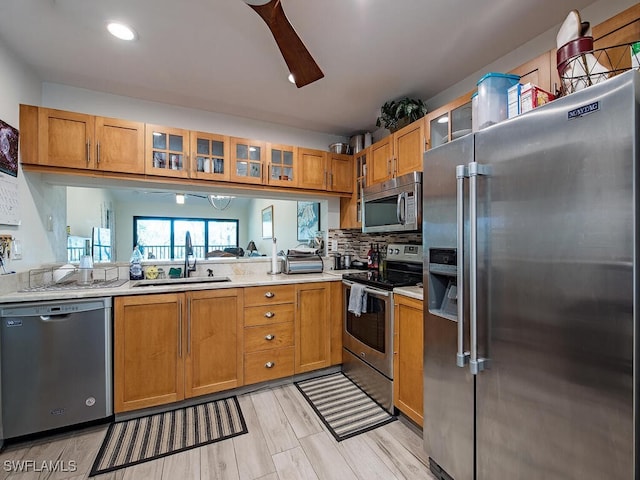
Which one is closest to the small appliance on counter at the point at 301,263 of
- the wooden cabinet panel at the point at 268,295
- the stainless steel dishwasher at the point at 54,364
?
the wooden cabinet panel at the point at 268,295

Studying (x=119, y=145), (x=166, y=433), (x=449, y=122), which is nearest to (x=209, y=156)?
(x=119, y=145)

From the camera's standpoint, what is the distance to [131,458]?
1614 mm

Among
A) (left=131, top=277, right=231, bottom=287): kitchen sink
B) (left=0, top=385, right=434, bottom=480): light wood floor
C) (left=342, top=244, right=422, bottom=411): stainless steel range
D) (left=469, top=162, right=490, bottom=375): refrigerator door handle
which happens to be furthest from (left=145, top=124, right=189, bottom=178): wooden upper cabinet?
(left=469, top=162, right=490, bottom=375): refrigerator door handle

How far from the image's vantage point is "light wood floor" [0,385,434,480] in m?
1.51

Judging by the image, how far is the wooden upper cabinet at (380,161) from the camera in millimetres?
2600

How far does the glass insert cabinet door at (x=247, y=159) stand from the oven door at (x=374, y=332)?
1339mm

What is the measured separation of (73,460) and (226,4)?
265 cm

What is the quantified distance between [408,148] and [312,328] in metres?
1.77

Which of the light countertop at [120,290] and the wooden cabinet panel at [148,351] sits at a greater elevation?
the light countertop at [120,290]

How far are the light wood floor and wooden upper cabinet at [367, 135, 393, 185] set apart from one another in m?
2.00

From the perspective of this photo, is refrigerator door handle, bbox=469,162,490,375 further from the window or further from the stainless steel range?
the window

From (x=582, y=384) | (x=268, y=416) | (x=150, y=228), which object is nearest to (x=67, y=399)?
(x=268, y=416)

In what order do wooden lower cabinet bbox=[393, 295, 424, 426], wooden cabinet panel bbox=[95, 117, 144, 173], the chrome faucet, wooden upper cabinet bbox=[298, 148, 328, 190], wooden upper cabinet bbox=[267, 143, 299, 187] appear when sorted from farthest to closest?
wooden upper cabinet bbox=[298, 148, 328, 190]
wooden upper cabinet bbox=[267, 143, 299, 187]
the chrome faucet
wooden cabinet panel bbox=[95, 117, 144, 173]
wooden lower cabinet bbox=[393, 295, 424, 426]

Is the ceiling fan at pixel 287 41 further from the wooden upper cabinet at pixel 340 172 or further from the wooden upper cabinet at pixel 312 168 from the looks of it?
the wooden upper cabinet at pixel 340 172
